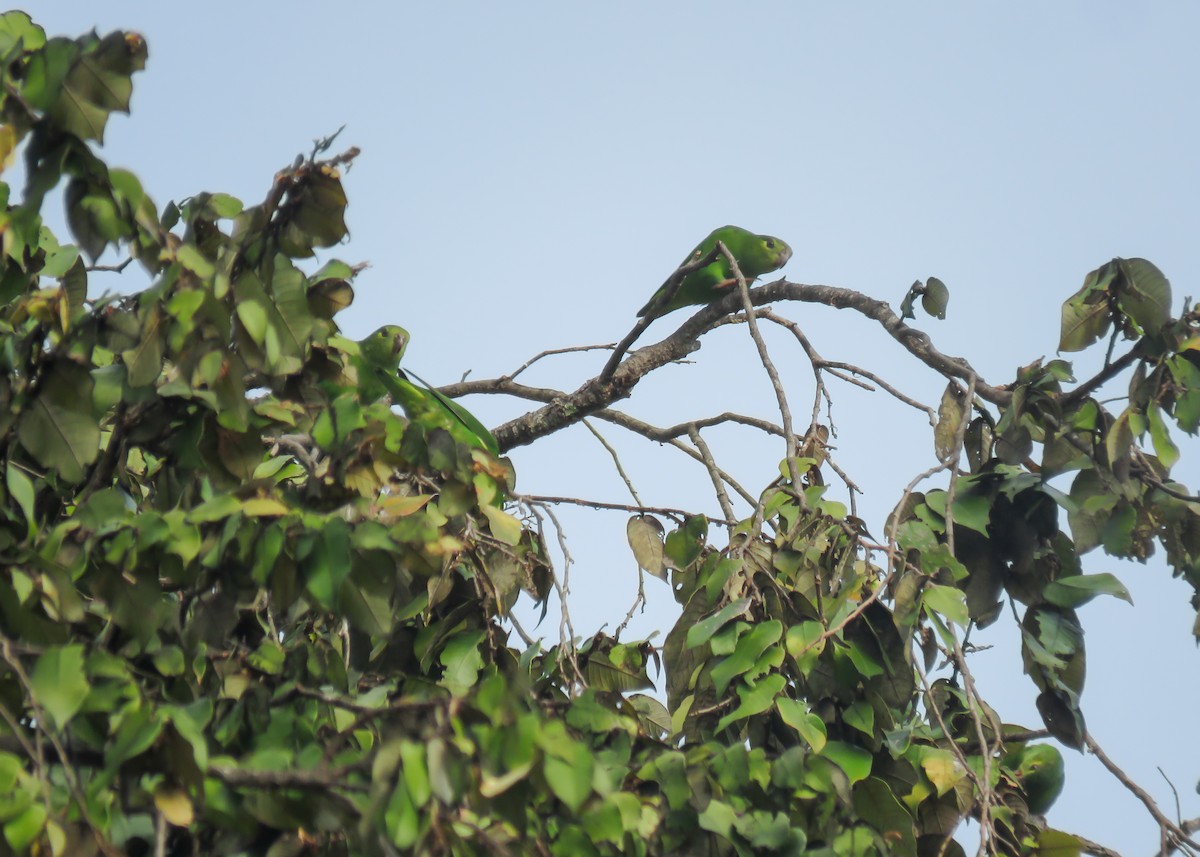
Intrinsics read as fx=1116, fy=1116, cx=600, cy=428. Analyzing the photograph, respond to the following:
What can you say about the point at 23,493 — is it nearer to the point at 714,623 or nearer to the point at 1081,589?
the point at 714,623

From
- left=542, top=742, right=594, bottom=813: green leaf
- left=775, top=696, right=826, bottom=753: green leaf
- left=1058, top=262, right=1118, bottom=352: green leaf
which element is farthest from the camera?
left=1058, top=262, right=1118, bottom=352: green leaf

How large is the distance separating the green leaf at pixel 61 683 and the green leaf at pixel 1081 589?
1602 millimetres

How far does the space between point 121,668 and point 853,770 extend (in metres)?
1.15

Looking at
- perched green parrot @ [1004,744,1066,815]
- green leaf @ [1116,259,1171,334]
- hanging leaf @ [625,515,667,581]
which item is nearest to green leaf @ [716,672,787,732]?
perched green parrot @ [1004,744,1066,815]

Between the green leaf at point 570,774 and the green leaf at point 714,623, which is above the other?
the green leaf at point 714,623

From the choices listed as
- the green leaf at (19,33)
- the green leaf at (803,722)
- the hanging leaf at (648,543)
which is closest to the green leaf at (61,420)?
the green leaf at (19,33)

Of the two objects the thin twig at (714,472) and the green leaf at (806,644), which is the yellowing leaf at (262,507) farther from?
the thin twig at (714,472)

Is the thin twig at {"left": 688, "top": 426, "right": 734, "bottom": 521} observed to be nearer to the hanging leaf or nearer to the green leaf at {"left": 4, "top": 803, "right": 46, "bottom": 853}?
the hanging leaf

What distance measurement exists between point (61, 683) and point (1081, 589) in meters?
1.65

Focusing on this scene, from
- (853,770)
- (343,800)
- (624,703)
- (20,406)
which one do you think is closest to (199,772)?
(343,800)

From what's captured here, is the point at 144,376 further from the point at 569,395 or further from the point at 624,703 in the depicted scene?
the point at 569,395

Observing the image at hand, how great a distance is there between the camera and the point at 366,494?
153 centimetres

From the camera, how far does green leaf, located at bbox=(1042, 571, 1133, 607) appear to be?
77.8 inches

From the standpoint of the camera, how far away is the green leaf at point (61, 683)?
1143 millimetres
